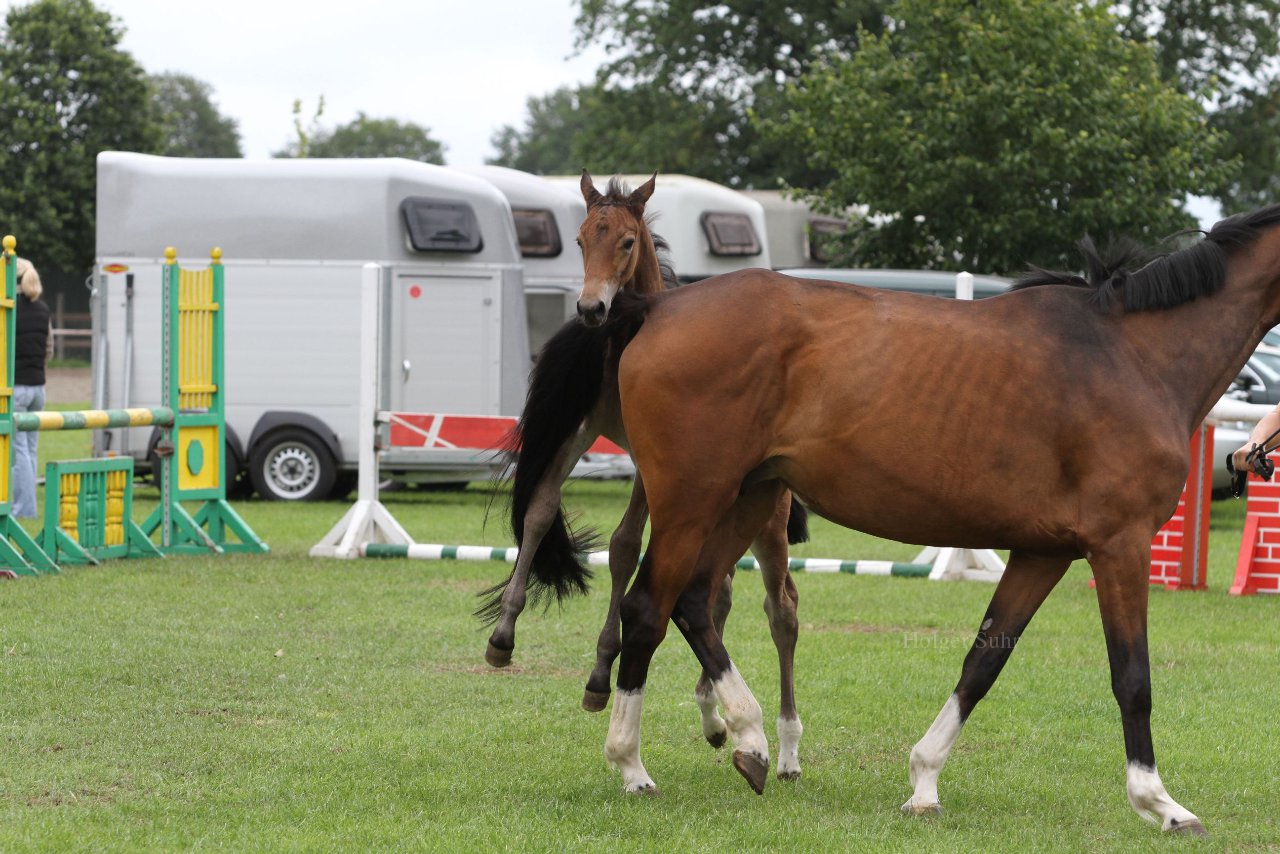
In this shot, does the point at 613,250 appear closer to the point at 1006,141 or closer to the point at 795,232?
the point at 1006,141

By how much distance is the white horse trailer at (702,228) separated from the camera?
21.2 metres

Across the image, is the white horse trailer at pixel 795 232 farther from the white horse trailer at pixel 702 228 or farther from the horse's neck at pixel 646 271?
the horse's neck at pixel 646 271

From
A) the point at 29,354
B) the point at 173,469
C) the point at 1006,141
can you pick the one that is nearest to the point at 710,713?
the point at 173,469

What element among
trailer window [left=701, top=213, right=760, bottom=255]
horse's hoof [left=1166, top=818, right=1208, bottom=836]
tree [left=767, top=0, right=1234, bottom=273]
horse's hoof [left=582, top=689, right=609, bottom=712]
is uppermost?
tree [left=767, top=0, right=1234, bottom=273]

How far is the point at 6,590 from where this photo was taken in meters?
9.94

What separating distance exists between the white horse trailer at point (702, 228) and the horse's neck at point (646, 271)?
47.5ft

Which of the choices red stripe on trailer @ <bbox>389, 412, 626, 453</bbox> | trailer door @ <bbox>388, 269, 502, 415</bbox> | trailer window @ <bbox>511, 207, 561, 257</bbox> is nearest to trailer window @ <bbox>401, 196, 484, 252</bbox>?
trailer door @ <bbox>388, 269, 502, 415</bbox>

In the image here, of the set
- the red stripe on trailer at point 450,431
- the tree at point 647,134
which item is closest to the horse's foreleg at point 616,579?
the red stripe on trailer at point 450,431

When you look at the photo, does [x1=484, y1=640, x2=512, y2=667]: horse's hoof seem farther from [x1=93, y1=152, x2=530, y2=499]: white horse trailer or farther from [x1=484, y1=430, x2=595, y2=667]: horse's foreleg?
[x1=93, y1=152, x2=530, y2=499]: white horse trailer

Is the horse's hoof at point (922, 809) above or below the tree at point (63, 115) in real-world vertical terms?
below

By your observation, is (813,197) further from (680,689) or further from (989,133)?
(680,689)

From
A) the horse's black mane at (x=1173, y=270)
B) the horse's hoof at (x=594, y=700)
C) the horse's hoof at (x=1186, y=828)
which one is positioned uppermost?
the horse's black mane at (x=1173, y=270)

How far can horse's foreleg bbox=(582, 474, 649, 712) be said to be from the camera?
19.2 feet

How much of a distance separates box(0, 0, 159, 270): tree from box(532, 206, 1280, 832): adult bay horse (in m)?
40.7
